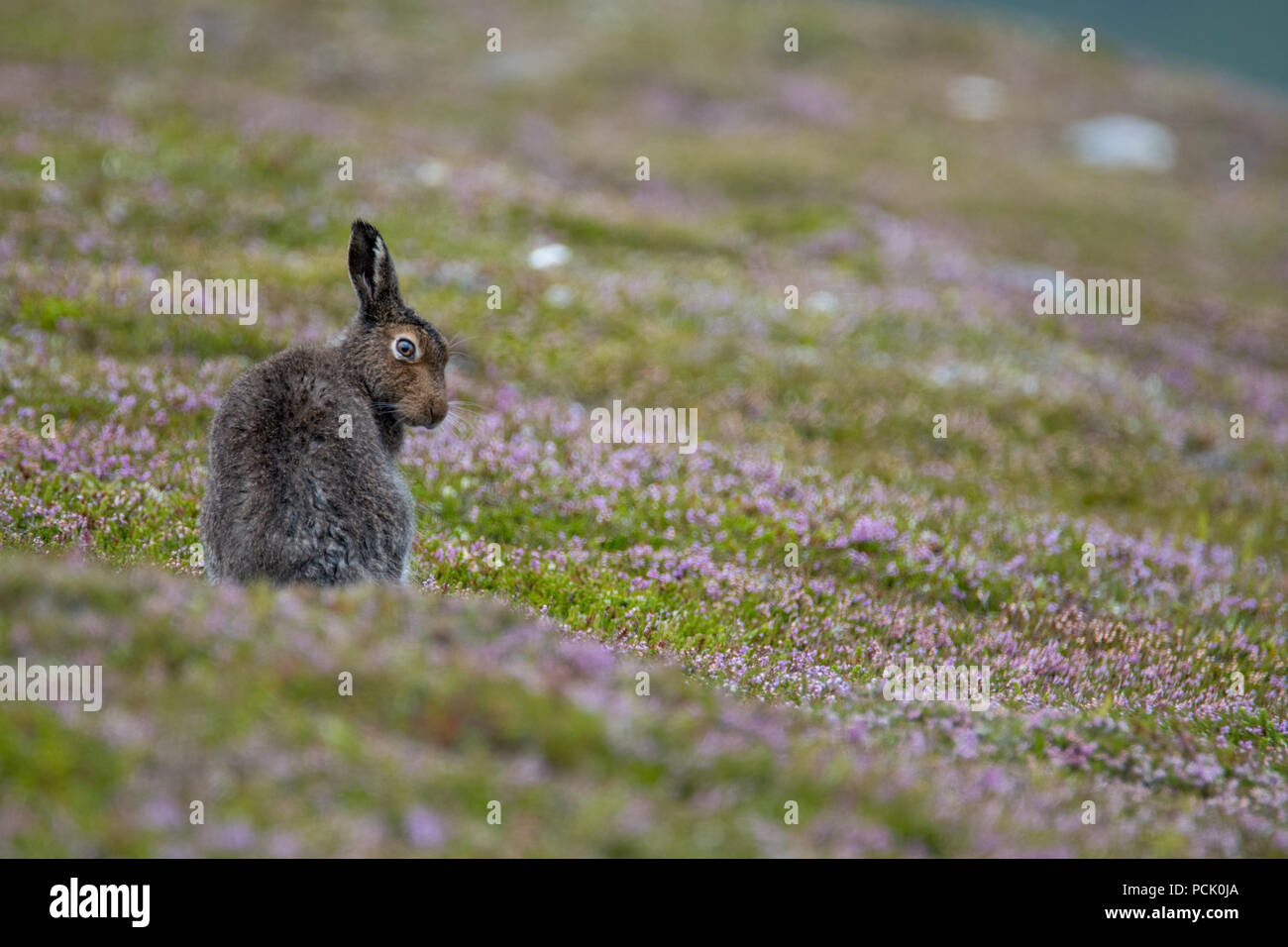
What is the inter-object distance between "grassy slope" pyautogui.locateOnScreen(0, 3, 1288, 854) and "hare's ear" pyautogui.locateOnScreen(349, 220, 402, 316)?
100.0 inches

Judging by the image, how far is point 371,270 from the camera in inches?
373

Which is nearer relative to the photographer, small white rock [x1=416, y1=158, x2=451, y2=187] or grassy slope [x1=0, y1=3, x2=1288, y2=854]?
grassy slope [x1=0, y1=3, x2=1288, y2=854]

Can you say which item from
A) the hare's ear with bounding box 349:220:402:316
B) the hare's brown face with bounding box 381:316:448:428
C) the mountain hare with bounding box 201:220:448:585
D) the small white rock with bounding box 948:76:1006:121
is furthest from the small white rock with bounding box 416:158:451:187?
the small white rock with bounding box 948:76:1006:121

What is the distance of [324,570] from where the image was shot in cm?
789

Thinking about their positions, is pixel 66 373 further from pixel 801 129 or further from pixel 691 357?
pixel 801 129

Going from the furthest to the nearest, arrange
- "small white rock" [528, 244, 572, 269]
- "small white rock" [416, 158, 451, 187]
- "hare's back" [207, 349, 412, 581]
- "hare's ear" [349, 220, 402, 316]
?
"small white rock" [416, 158, 451, 187] < "small white rock" [528, 244, 572, 269] < "hare's ear" [349, 220, 402, 316] < "hare's back" [207, 349, 412, 581]

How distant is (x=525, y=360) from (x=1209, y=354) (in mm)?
17140

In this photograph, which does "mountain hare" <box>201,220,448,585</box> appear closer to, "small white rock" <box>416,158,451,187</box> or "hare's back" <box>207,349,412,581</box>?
"hare's back" <box>207,349,412,581</box>

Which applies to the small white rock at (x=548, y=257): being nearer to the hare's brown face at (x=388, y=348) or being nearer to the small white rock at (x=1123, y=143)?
the hare's brown face at (x=388, y=348)

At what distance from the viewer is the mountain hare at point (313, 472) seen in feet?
25.6

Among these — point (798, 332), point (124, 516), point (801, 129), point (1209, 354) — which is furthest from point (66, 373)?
point (801, 129)

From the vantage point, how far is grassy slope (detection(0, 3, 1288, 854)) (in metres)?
5.69

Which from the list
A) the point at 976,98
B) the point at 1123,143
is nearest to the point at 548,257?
the point at 976,98

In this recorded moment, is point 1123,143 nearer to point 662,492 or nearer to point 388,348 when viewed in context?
point 662,492
